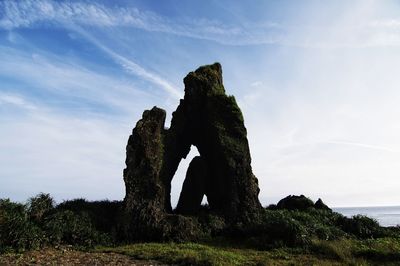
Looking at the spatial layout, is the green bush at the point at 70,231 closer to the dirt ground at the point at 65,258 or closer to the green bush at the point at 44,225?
the green bush at the point at 44,225

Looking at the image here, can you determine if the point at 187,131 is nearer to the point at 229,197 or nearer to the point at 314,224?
the point at 229,197

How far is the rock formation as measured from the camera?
20984 mm

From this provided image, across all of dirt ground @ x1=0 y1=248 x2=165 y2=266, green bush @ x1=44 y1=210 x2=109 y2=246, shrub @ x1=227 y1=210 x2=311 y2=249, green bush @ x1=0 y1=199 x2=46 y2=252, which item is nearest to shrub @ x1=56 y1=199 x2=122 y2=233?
green bush @ x1=44 y1=210 x2=109 y2=246

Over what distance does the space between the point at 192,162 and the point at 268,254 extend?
9.15m

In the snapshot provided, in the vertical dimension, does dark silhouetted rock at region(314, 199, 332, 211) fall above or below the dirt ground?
above

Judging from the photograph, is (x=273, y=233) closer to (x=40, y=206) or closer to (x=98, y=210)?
(x=98, y=210)

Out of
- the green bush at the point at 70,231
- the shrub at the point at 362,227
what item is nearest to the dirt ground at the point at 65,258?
the green bush at the point at 70,231

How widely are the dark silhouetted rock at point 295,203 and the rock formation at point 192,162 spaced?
219 inches

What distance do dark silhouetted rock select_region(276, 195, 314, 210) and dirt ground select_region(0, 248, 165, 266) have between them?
16.3 metres

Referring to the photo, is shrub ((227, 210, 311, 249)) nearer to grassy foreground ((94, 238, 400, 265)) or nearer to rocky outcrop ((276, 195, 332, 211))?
grassy foreground ((94, 238, 400, 265))

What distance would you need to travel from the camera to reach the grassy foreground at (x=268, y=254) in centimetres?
1609

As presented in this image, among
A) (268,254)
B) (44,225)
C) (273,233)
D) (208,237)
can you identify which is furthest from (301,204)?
(44,225)

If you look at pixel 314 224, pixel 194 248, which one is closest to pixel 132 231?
pixel 194 248

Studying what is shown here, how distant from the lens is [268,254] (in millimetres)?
18266
